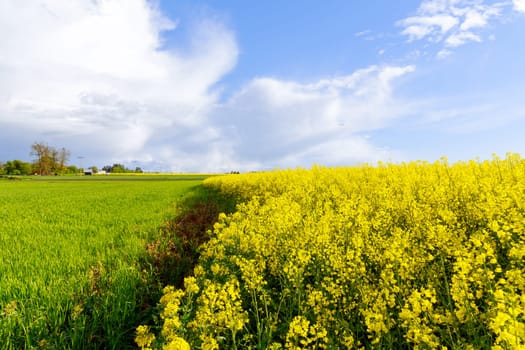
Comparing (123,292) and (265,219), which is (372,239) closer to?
(265,219)

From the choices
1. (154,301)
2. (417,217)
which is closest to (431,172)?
(417,217)

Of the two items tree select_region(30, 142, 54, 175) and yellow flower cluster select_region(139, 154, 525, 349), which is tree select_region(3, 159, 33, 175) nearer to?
tree select_region(30, 142, 54, 175)

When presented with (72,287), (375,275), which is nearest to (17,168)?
(72,287)

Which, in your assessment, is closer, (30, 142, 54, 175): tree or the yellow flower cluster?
the yellow flower cluster

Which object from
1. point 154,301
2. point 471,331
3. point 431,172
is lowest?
point 154,301

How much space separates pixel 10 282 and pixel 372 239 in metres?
6.05

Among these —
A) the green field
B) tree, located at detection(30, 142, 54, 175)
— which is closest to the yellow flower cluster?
the green field

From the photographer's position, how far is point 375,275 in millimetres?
3854

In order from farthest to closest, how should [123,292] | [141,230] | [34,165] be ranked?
[34,165], [141,230], [123,292]

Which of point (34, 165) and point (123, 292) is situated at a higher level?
point (34, 165)

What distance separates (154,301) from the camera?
505cm

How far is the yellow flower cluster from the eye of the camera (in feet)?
7.57

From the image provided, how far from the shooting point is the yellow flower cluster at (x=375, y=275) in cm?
231

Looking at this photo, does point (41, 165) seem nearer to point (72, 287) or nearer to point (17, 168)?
point (17, 168)
